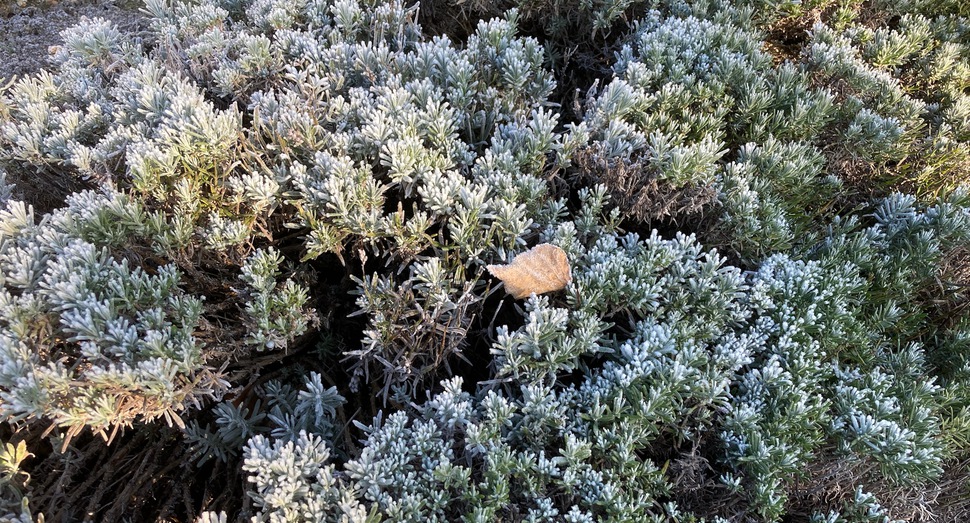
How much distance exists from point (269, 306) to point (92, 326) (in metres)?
0.55

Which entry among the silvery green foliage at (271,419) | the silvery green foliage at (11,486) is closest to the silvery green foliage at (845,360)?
the silvery green foliage at (271,419)

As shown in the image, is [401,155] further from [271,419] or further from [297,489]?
[297,489]

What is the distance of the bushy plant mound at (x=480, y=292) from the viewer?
2.01 metres

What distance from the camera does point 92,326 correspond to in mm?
1913

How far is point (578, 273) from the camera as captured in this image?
2375 millimetres

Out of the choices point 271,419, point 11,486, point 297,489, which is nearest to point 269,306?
point 271,419

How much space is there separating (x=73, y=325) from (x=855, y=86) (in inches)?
142

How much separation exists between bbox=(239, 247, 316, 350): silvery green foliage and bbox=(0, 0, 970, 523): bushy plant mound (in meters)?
0.01

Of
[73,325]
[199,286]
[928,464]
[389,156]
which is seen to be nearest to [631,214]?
[389,156]

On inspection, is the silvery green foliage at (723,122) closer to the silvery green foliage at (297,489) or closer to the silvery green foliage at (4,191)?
the silvery green foliage at (297,489)

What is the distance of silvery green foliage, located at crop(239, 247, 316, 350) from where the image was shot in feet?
7.25

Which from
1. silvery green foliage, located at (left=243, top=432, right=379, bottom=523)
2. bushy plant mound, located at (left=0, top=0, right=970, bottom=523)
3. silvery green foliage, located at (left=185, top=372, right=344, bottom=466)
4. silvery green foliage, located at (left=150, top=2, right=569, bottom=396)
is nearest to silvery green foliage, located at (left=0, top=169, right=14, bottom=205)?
bushy plant mound, located at (left=0, top=0, right=970, bottom=523)

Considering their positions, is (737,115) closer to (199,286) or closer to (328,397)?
(328,397)

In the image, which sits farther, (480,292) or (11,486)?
(480,292)
